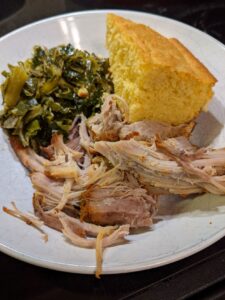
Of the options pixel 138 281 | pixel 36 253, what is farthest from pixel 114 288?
pixel 36 253

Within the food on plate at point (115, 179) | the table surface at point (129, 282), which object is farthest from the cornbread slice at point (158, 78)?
the table surface at point (129, 282)

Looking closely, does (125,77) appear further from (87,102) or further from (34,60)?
(34,60)

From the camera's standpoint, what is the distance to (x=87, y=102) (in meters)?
1.79

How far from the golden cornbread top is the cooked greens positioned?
23 cm

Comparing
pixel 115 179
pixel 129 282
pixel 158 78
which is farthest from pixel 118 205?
pixel 158 78

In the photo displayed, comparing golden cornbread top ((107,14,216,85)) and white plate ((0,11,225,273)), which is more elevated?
golden cornbread top ((107,14,216,85))

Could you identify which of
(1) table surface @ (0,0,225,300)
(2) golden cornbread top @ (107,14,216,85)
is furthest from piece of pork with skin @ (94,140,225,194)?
(2) golden cornbread top @ (107,14,216,85)

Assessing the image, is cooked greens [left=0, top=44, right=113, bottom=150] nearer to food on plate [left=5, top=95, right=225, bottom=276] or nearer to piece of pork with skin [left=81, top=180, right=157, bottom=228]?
food on plate [left=5, top=95, right=225, bottom=276]

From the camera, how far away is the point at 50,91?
177cm

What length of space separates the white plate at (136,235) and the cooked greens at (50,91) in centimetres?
10

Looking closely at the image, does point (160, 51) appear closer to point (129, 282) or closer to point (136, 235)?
point (136, 235)

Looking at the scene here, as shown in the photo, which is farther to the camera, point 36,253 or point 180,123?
point 180,123

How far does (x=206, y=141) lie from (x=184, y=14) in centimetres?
105

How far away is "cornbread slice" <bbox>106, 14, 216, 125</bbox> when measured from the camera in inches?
61.3
